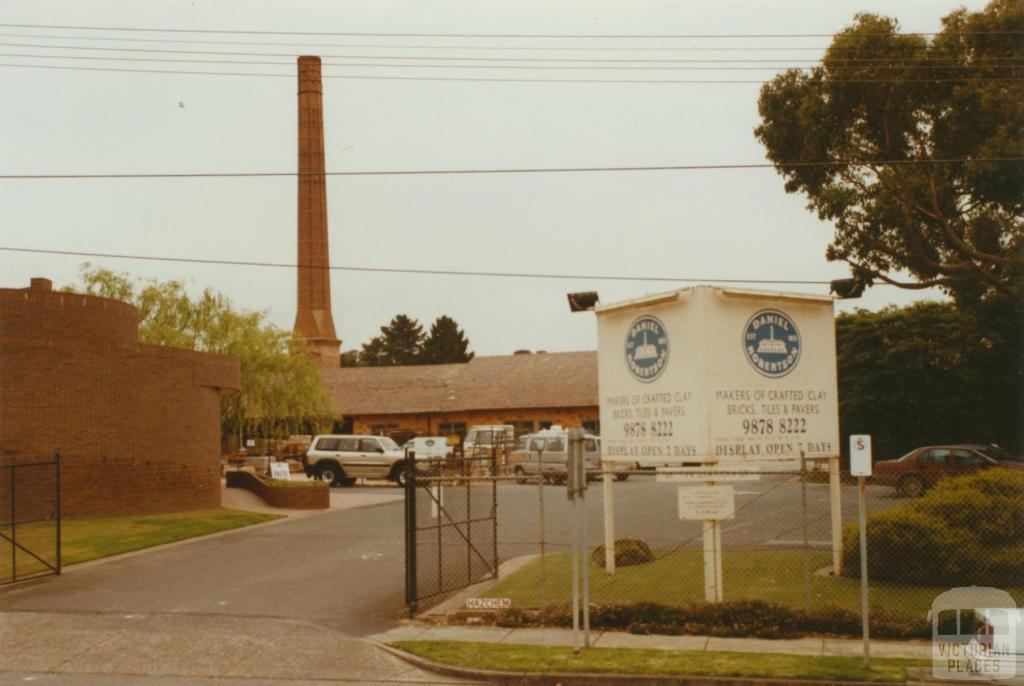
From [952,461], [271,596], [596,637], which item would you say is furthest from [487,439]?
[596,637]

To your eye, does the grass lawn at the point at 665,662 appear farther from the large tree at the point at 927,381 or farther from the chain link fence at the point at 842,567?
the large tree at the point at 927,381

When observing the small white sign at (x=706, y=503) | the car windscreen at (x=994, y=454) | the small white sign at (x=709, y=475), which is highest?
the small white sign at (x=709, y=475)

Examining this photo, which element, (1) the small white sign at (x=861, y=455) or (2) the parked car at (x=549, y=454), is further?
(2) the parked car at (x=549, y=454)

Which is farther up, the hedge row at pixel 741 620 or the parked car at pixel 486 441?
the parked car at pixel 486 441

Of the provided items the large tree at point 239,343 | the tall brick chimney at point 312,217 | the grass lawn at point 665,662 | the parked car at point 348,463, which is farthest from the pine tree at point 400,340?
the grass lawn at point 665,662

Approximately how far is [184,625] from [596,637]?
207 inches

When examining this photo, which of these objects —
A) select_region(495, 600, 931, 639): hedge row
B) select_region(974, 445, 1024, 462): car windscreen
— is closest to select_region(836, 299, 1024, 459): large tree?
select_region(974, 445, 1024, 462): car windscreen

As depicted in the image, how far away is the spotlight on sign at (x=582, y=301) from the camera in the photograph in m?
16.0

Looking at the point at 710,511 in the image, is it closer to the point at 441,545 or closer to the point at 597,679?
the point at 597,679

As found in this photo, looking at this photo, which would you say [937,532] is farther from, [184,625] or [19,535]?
[19,535]

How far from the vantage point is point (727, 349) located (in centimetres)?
1448

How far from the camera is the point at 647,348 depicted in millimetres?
15141

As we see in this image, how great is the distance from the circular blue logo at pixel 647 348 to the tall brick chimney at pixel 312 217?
54.1 m

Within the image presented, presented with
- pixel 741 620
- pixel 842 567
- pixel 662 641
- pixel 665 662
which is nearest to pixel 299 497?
pixel 842 567
